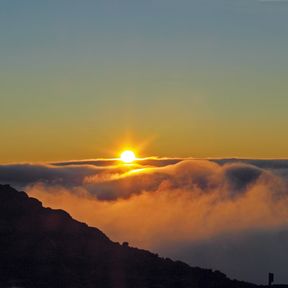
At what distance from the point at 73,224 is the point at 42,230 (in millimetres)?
8776

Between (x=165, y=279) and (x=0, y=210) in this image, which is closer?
(x=165, y=279)

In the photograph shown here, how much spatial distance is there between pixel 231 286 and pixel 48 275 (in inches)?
1331

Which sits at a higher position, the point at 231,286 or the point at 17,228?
the point at 17,228

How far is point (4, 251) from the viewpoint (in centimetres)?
18400

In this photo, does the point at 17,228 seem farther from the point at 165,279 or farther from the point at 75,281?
the point at 165,279

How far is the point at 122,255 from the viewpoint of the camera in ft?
622

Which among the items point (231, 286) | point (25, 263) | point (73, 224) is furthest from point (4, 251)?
point (231, 286)

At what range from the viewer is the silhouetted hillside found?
17638cm

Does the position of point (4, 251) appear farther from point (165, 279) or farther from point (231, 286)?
point (231, 286)

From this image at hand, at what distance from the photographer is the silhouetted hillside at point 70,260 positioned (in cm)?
17638

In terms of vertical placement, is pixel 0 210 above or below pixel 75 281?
above

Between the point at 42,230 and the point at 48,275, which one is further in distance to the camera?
the point at 42,230

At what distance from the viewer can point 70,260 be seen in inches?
7249

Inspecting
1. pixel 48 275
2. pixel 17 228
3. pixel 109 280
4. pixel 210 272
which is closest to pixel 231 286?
pixel 210 272
